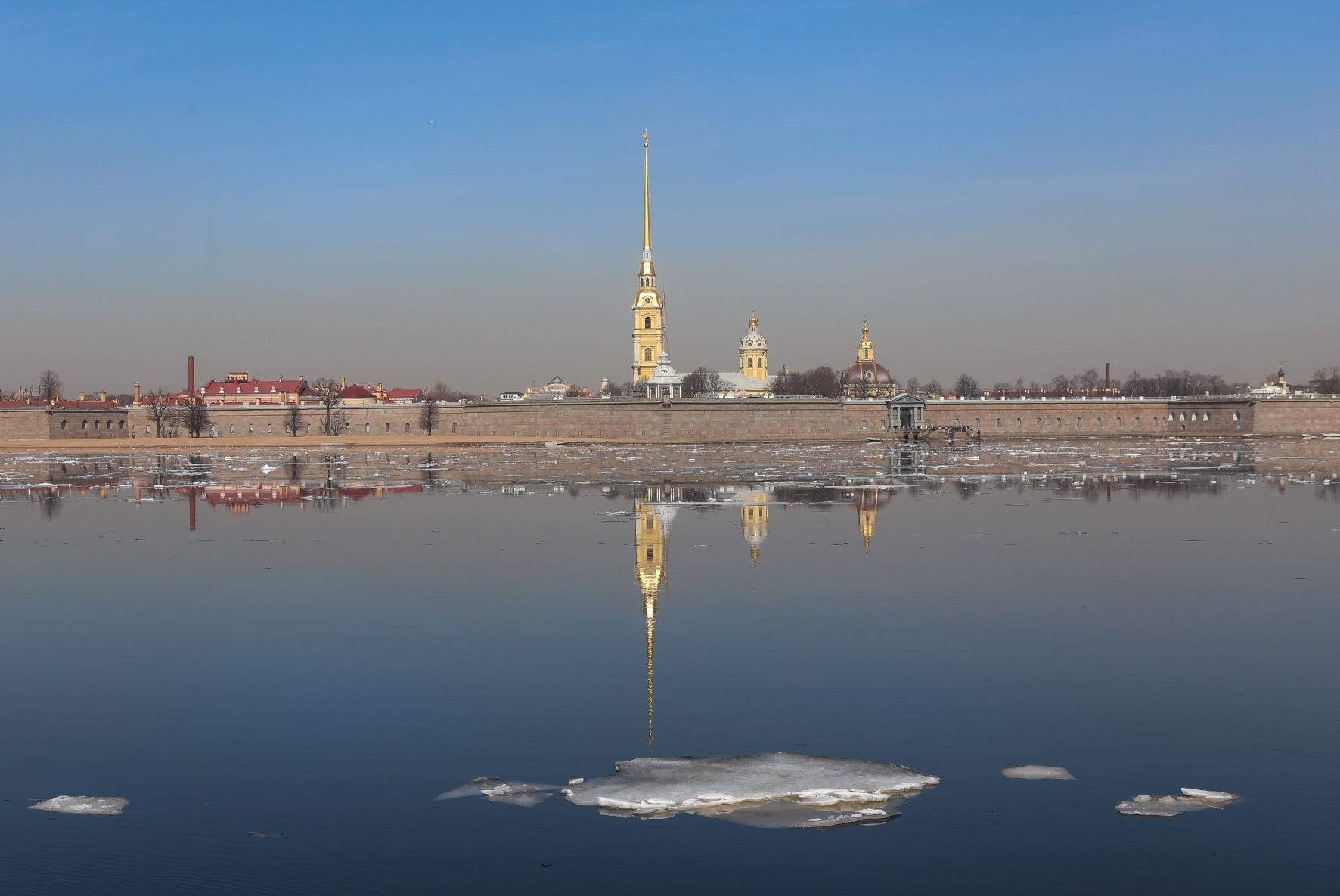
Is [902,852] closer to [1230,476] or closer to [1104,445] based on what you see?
[1230,476]

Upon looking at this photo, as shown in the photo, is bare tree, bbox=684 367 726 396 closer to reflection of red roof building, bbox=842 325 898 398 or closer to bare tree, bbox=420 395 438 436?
reflection of red roof building, bbox=842 325 898 398

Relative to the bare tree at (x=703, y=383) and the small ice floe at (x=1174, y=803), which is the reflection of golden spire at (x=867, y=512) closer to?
the small ice floe at (x=1174, y=803)

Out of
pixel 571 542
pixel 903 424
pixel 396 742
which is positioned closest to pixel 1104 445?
pixel 903 424

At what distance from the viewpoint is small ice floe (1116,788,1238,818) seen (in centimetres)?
761

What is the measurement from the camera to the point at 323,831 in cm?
739

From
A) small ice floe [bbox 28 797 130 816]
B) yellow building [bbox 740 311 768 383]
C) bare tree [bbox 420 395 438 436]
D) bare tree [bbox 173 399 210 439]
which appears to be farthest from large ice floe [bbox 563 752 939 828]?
yellow building [bbox 740 311 768 383]

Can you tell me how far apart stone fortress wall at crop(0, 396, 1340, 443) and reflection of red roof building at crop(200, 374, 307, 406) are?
36.8 m

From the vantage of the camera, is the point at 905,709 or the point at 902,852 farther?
the point at 905,709

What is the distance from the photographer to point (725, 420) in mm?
93875

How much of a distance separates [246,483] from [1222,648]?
35086mm

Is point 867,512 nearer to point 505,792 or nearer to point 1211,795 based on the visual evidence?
point 1211,795

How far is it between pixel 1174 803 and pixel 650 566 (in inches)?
428

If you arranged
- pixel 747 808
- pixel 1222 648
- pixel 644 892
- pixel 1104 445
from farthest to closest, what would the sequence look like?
pixel 1104 445
pixel 1222 648
pixel 747 808
pixel 644 892

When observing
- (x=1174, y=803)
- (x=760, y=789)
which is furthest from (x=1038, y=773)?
(x=760, y=789)
